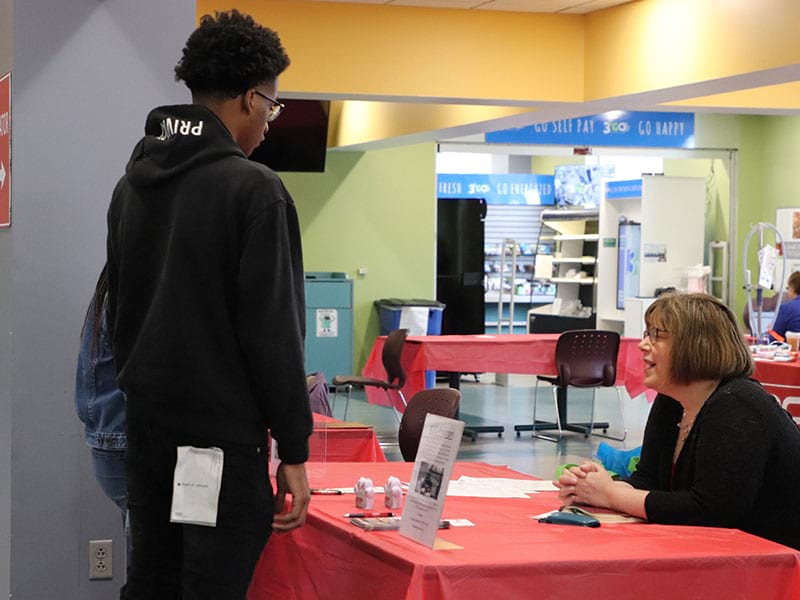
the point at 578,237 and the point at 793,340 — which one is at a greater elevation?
the point at 578,237

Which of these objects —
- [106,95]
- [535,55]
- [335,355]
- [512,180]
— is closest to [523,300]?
[512,180]

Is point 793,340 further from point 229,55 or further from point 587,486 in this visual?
point 229,55

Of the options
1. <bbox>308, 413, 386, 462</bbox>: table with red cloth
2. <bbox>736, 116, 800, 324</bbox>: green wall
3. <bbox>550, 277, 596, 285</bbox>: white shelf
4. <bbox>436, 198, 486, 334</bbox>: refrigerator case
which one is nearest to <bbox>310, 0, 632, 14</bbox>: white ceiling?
<bbox>308, 413, 386, 462</bbox>: table with red cloth

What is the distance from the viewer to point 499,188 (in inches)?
672

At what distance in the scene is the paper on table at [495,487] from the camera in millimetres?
3230

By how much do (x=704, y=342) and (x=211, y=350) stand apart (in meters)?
1.31

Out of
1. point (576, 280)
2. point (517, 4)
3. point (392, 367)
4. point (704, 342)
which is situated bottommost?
point (392, 367)

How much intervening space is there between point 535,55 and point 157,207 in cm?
678

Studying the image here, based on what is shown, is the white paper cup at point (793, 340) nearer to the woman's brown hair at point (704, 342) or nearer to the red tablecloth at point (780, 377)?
the red tablecloth at point (780, 377)

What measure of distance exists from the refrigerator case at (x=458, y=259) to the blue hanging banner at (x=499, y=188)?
0.69 m

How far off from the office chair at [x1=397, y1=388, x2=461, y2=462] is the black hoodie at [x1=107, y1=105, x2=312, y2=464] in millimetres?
2533

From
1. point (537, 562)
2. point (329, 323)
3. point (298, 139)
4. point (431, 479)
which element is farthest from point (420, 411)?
point (329, 323)

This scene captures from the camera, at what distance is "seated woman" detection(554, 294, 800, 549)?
9.23ft

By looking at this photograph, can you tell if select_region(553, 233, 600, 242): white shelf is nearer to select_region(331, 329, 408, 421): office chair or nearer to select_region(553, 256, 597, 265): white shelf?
select_region(553, 256, 597, 265): white shelf
